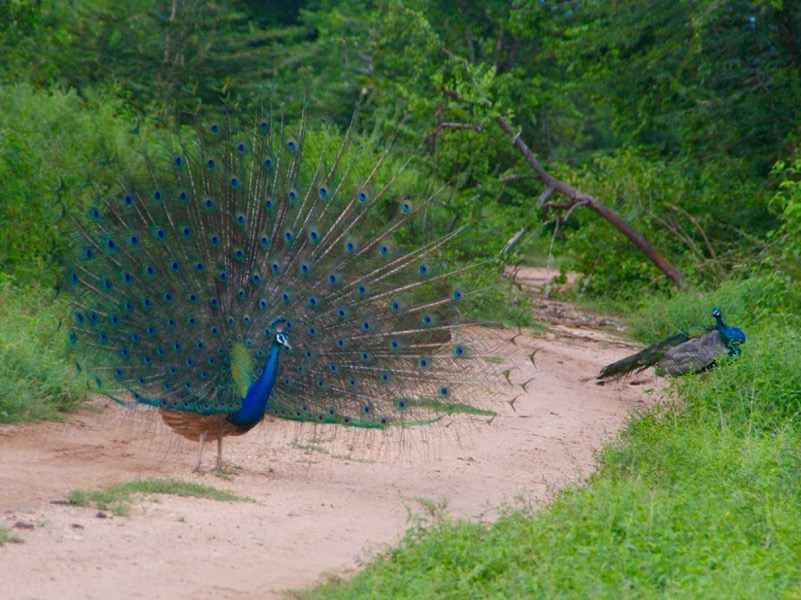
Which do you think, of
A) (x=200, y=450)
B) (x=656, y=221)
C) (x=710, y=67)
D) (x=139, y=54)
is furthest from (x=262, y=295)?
(x=139, y=54)

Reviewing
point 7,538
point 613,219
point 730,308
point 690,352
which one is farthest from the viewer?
point 613,219

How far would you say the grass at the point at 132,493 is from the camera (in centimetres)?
579

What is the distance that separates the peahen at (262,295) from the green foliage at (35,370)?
1.12m

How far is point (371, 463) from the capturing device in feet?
25.9

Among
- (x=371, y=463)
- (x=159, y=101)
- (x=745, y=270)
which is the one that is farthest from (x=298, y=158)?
(x=159, y=101)

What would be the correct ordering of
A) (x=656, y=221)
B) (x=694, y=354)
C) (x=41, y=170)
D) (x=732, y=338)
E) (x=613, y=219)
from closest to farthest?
(x=732, y=338), (x=694, y=354), (x=41, y=170), (x=613, y=219), (x=656, y=221)

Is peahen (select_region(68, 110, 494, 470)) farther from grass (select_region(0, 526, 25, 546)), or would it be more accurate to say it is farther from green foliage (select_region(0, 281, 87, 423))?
grass (select_region(0, 526, 25, 546))

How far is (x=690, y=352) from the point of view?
9.04m

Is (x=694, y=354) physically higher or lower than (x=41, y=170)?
lower

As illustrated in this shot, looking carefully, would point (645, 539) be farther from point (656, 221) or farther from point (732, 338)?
point (656, 221)

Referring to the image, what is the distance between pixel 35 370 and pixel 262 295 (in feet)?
9.70

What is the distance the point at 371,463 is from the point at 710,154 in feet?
40.1

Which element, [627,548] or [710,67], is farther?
[710,67]

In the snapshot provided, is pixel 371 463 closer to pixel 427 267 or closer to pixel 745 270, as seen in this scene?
pixel 427 267
